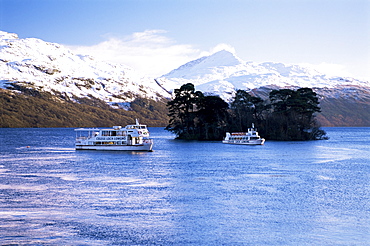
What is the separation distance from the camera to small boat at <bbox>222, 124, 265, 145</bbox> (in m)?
137

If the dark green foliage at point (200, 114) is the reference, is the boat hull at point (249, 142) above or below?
below

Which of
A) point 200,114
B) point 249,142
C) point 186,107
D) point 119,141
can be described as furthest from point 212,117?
point 119,141

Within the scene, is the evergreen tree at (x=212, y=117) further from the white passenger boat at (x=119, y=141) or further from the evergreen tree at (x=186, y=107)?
the white passenger boat at (x=119, y=141)

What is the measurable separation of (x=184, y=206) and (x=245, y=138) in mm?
102172

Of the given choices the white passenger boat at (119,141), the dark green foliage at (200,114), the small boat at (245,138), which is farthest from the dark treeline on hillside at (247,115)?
the white passenger boat at (119,141)

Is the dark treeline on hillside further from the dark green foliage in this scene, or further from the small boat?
the small boat

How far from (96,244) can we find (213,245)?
7.51 meters

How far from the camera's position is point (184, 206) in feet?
138

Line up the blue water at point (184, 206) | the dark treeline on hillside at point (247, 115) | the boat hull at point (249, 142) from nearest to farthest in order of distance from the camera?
the blue water at point (184, 206) → the boat hull at point (249, 142) → the dark treeline on hillside at point (247, 115)

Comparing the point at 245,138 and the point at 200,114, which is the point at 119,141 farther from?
the point at 200,114

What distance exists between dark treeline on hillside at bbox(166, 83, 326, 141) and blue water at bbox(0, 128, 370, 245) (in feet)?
262

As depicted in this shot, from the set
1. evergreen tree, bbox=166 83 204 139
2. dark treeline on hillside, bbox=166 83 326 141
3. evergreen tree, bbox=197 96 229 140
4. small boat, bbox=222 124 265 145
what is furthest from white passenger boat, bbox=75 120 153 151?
dark treeline on hillside, bbox=166 83 326 141

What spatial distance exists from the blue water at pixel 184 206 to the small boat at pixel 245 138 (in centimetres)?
6316

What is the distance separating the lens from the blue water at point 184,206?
3166 centimetres
